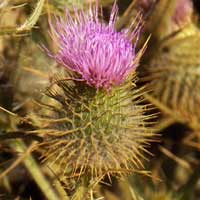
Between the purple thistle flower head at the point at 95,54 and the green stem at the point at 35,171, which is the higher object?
the purple thistle flower head at the point at 95,54

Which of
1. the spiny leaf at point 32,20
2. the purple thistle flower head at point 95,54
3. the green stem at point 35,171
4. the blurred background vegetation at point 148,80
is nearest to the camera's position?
the spiny leaf at point 32,20

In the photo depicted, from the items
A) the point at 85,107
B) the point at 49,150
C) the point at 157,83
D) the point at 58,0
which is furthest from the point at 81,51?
the point at 157,83

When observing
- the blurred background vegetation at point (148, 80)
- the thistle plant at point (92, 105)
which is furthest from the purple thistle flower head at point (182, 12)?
the thistle plant at point (92, 105)

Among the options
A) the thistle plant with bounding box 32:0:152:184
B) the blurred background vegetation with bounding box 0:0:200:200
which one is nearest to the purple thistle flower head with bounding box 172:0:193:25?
the blurred background vegetation with bounding box 0:0:200:200

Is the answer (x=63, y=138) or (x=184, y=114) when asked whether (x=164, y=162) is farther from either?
(x=63, y=138)

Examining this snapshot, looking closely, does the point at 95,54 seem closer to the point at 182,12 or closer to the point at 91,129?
the point at 91,129

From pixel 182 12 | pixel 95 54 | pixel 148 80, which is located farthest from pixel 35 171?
pixel 182 12

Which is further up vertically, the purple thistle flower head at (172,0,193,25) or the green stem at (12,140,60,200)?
the purple thistle flower head at (172,0,193,25)

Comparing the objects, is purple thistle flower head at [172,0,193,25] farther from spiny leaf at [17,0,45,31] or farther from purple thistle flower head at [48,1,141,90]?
spiny leaf at [17,0,45,31]

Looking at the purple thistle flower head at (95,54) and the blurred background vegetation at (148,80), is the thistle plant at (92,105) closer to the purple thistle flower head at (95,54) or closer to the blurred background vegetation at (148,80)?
the purple thistle flower head at (95,54)

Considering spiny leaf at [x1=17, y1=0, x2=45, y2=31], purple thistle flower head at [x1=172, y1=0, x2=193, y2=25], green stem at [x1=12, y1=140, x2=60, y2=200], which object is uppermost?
purple thistle flower head at [x1=172, y1=0, x2=193, y2=25]
